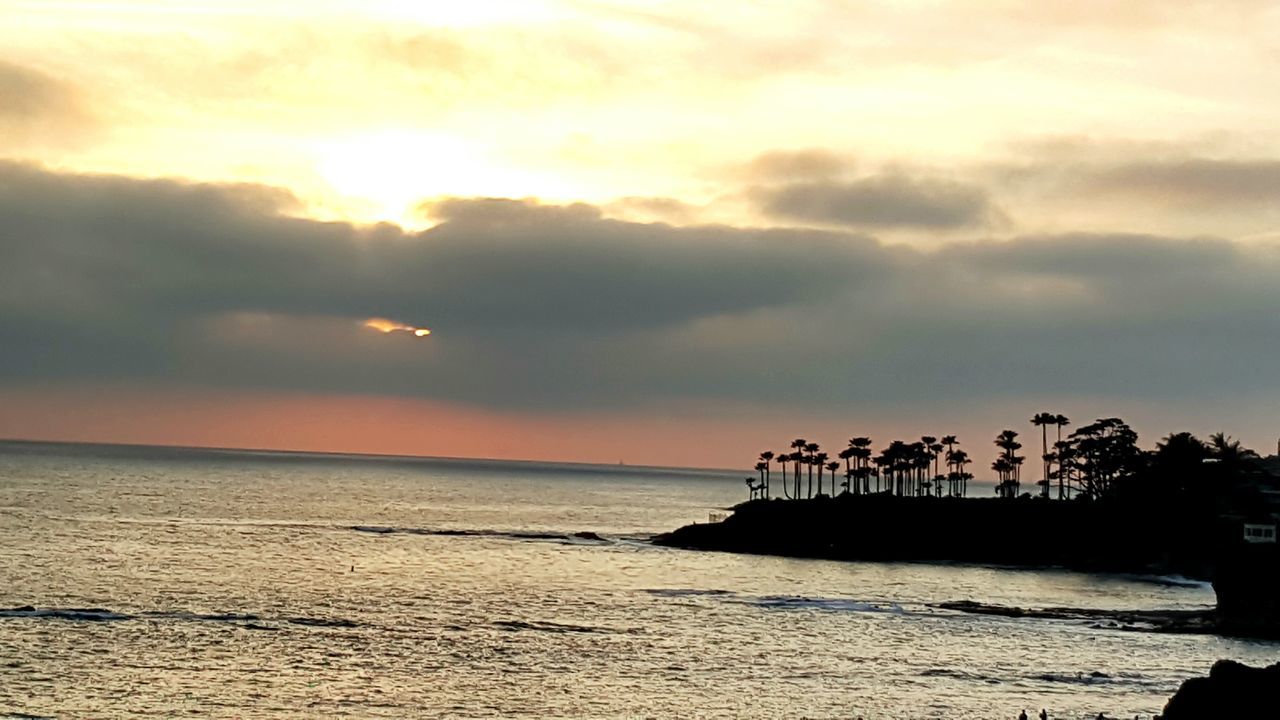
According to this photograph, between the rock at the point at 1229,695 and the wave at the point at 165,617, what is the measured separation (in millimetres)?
65531

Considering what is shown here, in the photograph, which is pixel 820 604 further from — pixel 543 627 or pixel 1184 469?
pixel 1184 469

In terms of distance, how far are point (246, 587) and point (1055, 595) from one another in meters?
80.1

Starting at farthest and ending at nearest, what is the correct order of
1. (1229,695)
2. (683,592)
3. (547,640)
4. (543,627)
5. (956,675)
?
(683,592) < (543,627) < (547,640) < (956,675) < (1229,695)

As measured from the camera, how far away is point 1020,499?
196 metres

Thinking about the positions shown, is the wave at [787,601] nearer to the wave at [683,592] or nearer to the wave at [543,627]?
the wave at [683,592]

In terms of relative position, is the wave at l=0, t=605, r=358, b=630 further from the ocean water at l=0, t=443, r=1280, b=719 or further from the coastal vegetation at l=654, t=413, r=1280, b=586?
the coastal vegetation at l=654, t=413, r=1280, b=586

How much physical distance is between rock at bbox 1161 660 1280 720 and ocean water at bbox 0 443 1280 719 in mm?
17554

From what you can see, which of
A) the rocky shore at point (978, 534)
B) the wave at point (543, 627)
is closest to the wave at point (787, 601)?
the wave at point (543, 627)

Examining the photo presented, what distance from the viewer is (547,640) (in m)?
92.8

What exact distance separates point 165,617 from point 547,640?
2962 centimetres

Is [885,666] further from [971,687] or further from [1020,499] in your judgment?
[1020,499]

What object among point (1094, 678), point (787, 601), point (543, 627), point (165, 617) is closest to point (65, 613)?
point (165, 617)

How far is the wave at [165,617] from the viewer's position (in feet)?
305

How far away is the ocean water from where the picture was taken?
70.1 meters
